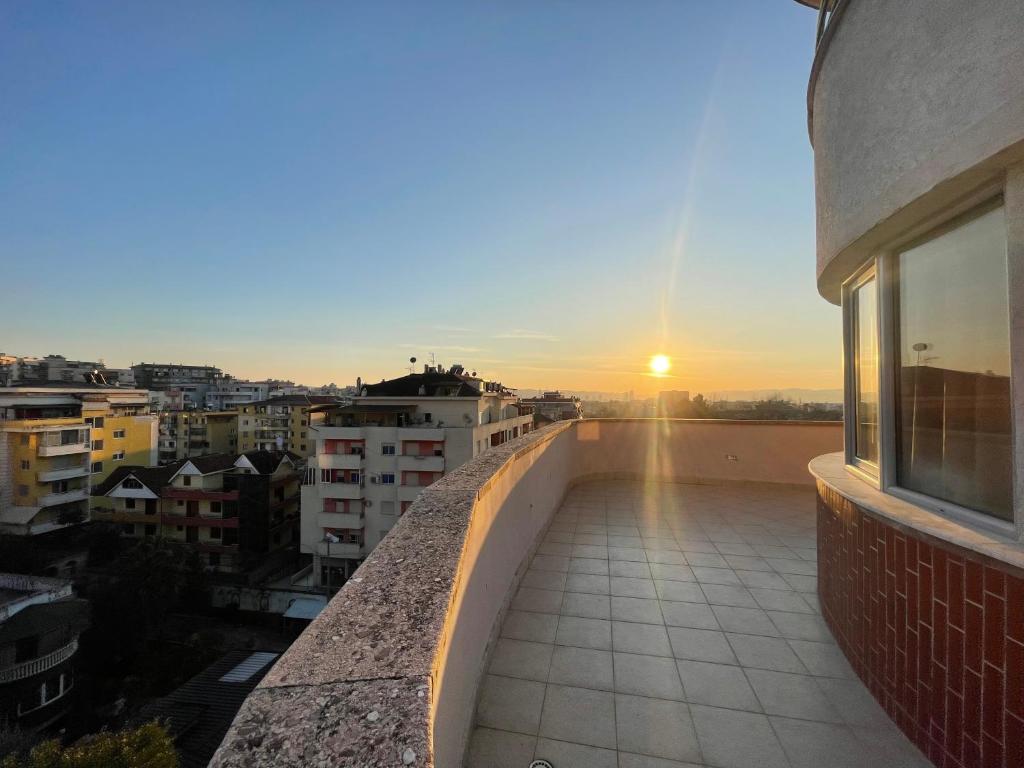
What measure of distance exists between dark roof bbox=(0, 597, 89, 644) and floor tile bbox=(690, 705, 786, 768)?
83.8 ft

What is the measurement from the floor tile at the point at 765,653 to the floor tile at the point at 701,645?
0.06 m

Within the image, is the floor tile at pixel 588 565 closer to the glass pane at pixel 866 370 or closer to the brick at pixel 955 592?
the glass pane at pixel 866 370

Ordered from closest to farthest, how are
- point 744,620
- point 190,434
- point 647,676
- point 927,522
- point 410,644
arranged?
point 410,644 → point 927,522 → point 647,676 → point 744,620 → point 190,434

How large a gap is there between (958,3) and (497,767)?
3534 mm

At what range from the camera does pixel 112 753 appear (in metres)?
9.33

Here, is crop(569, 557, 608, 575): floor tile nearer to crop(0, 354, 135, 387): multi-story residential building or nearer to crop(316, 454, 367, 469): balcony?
crop(316, 454, 367, 469): balcony

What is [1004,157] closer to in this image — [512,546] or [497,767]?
[497,767]

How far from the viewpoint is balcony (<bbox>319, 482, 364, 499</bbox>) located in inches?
999

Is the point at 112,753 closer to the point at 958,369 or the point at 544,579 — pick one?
the point at 544,579

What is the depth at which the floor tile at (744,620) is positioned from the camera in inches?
119

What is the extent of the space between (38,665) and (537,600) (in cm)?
2477

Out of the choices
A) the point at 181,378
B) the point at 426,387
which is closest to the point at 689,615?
the point at 426,387

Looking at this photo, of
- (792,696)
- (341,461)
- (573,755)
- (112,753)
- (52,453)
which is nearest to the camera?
(573,755)

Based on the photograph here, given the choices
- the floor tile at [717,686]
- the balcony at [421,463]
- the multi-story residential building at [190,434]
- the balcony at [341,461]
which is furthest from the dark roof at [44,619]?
the multi-story residential building at [190,434]
